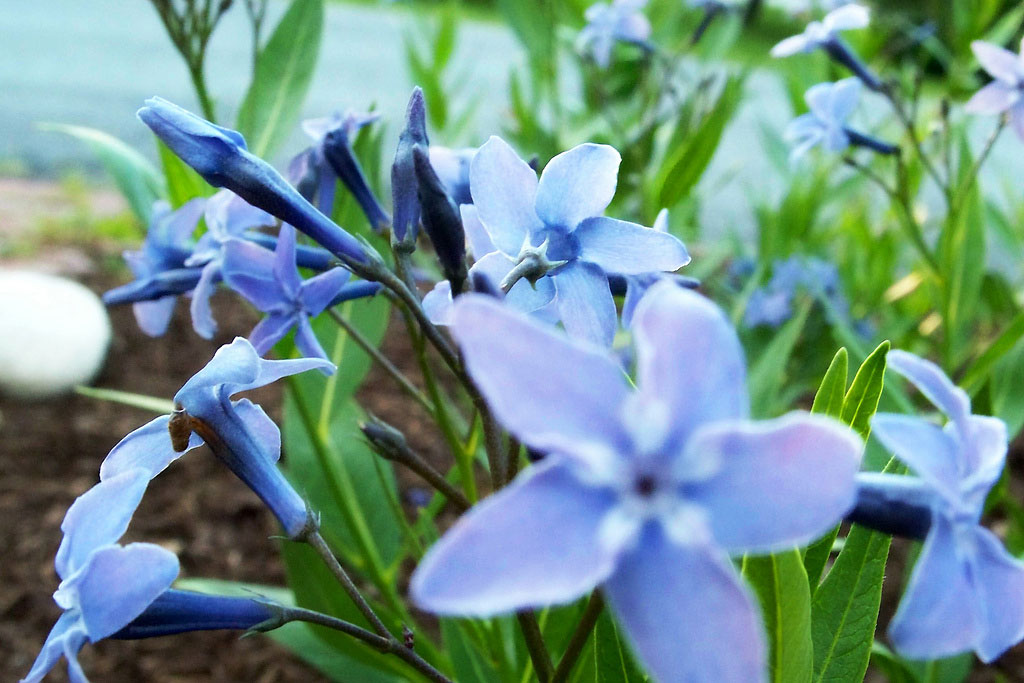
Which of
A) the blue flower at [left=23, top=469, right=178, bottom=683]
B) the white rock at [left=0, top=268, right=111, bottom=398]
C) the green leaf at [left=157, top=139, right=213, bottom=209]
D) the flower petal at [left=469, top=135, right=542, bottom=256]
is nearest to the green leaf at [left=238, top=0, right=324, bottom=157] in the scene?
the green leaf at [left=157, top=139, right=213, bottom=209]

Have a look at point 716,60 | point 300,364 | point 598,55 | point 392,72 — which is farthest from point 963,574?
point 392,72

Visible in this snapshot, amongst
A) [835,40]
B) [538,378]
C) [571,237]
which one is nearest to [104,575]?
[538,378]

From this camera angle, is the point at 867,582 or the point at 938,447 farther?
the point at 867,582

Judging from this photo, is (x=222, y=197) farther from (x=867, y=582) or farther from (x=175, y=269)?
(x=867, y=582)

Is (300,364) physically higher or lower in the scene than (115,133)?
higher

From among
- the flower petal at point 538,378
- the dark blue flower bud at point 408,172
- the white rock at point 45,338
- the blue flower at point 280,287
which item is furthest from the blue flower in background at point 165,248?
the white rock at point 45,338

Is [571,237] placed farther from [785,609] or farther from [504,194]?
[785,609]

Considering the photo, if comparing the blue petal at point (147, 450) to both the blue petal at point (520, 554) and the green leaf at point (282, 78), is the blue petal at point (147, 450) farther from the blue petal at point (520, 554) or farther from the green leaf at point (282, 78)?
the green leaf at point (282, 78)
